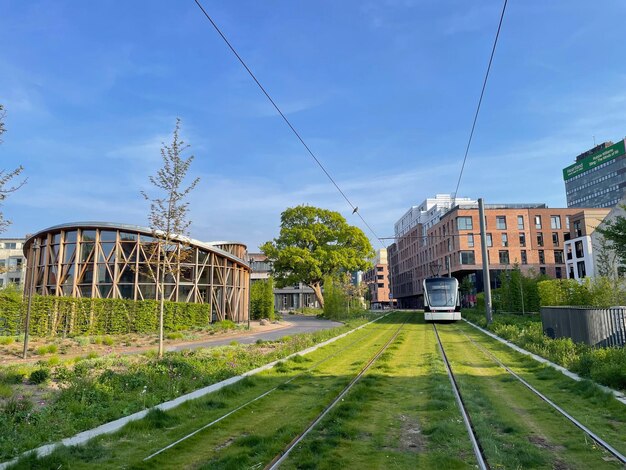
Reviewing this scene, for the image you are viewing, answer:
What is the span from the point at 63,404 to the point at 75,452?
2389 millimetres

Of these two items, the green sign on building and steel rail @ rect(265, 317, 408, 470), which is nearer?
steel rail @ rect(265, 317, 408, 470)

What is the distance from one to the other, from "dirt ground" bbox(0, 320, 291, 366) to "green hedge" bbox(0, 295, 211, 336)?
139 centimetres

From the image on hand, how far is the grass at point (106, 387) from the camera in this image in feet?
20.1

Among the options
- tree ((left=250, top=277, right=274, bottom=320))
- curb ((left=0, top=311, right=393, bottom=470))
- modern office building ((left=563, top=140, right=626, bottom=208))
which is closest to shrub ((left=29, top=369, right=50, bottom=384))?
curb ((left=0, top=311, right=393, bottom=470))

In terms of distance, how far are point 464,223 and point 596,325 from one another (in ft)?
199

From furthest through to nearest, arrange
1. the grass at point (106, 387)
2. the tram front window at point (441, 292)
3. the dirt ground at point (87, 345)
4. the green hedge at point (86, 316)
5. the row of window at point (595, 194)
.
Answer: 1. the row of window at point (595, 194)
2. the tram front window at point (441, 292)
3. the green hedge at point (86, 316)
4. the dirt ground at point (87, 345)
5. the grass at point (106, 387)

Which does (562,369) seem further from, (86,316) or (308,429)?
(86,316)

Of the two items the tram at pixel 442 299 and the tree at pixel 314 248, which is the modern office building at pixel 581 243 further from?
the tram at pixel 442 299

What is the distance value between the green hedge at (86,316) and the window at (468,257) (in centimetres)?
5290

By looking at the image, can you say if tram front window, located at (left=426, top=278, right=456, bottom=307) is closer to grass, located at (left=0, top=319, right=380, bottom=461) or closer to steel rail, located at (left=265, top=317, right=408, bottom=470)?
grass, located at (left=0, top=319, right=380, bottom=461)

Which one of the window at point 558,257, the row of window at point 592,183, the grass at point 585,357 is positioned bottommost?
the grass at point 585,357

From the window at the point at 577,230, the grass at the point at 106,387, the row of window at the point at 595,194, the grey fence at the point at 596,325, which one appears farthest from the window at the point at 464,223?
the row of window at the point at 595,194

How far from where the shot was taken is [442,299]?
32.8 metres

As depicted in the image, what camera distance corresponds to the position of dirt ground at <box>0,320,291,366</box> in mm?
15180
